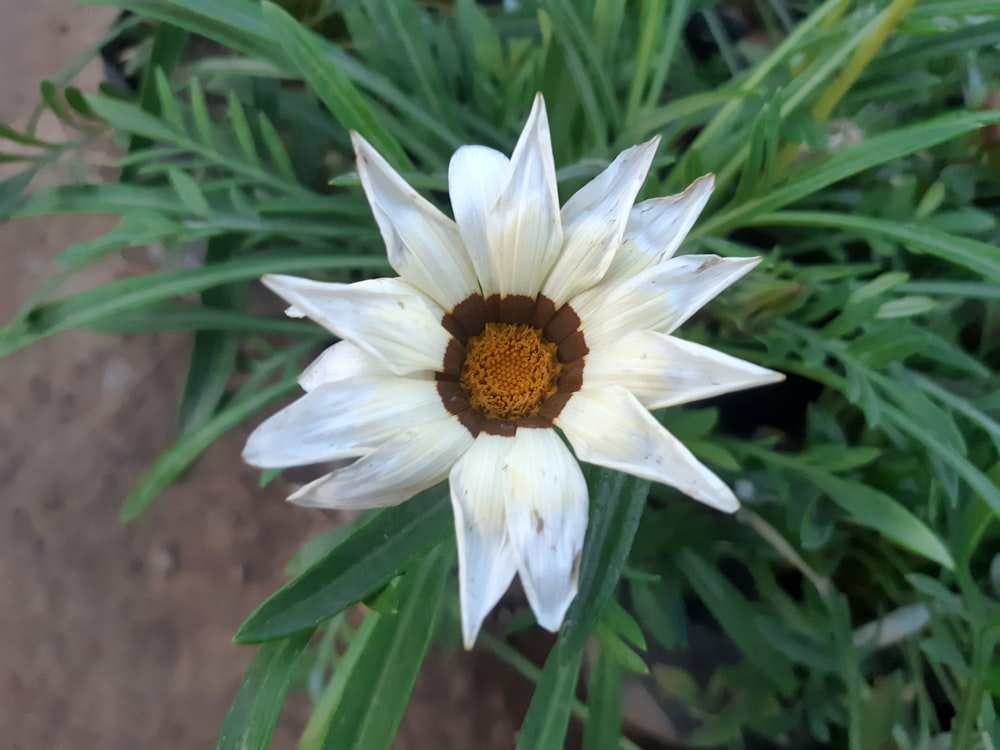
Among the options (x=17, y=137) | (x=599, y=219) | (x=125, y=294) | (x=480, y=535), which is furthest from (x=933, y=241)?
(x=17, y=137)

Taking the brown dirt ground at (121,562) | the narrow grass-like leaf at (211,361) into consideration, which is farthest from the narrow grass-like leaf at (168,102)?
the brown dirt ground at (121,562)

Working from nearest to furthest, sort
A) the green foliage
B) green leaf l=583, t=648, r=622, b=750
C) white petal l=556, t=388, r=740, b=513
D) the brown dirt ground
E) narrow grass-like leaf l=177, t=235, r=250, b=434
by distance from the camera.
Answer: white petal l=556, t=388, r=740, b=513, the green foliage, green leaf l=583, t=648, r=622, b=750, narrow grass-like leaf l=177, t=235, r=250, b=434, the brown dirt ground

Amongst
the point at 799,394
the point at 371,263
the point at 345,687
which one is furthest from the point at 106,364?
the point at 799,394

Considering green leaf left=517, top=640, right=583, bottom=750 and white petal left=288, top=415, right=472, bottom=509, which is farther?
green leaf left=517, top=640, right=583, bottom=750

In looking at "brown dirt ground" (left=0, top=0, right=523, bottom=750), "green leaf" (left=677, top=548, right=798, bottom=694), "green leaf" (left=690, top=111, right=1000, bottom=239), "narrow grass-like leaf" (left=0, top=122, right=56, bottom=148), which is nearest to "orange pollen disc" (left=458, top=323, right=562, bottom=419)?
"green leaf" (left=690, top=111, right=1000, bottom=239)

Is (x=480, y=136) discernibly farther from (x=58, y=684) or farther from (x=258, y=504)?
(x=58, y=684)

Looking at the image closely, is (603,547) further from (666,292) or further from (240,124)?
(240,124)

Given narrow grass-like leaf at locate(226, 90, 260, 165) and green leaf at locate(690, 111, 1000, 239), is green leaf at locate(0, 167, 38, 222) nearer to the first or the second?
narrow grass-like leaf at locate(226, 90, 260, 165)
